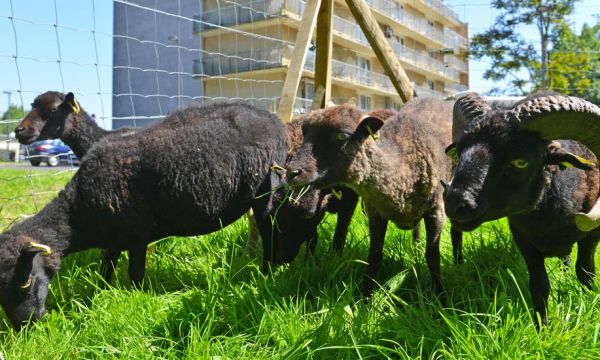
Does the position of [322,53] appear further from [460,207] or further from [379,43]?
[460,207]

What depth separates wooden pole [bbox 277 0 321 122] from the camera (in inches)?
207

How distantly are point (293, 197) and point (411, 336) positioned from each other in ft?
6.15

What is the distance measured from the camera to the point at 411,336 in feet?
9.66

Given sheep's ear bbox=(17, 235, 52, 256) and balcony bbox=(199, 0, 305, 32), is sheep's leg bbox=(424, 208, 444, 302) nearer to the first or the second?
sheep's ear bbox=(17, 235, 52, 256)

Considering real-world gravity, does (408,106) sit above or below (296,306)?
above

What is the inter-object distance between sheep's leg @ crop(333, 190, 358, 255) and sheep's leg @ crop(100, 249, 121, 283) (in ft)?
6.19

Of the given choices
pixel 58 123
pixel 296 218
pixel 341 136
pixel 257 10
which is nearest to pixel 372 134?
pixel 341 136

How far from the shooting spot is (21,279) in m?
3.66

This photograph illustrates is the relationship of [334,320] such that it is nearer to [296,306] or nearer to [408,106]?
[296,306]

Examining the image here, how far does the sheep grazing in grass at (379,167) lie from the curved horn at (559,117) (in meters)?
1.16

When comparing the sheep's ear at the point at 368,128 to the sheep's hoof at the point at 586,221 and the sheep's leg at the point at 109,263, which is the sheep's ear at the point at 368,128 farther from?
the sheep's leg at the point at 109,263

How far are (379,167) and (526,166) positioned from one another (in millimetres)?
1226

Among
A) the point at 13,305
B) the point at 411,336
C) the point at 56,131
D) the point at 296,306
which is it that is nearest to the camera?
the point at 411,336

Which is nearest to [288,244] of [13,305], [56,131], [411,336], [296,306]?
[296,306]
